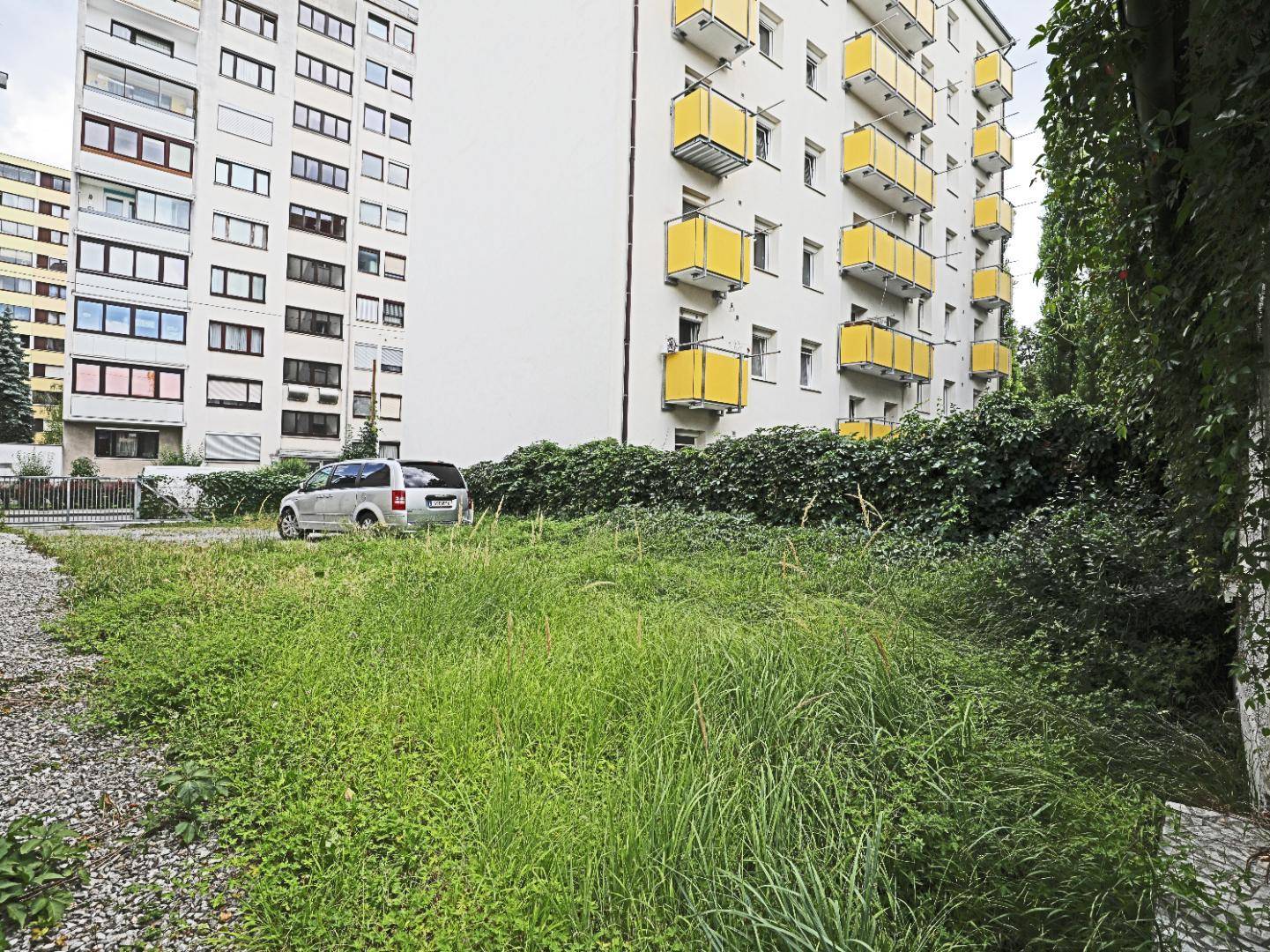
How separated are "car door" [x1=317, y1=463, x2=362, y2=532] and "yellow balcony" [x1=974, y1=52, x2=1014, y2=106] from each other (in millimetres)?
27368

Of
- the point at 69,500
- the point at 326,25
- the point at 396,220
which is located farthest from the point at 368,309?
the point at 69,500

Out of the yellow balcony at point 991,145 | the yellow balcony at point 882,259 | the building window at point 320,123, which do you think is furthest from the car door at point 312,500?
the building window at point 320,123

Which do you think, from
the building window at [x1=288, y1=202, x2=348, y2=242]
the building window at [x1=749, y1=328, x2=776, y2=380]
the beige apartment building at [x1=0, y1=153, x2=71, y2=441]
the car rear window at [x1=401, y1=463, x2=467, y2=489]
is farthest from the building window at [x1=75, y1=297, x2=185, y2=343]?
the beige apartment building at [x1=0, y1=153, x2=71, y2=441]

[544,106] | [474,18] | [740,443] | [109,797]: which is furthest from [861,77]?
[109,797]

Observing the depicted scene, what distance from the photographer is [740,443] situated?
1149 cm

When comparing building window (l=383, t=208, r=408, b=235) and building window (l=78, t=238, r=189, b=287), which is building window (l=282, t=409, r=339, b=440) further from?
building window (l=383, t=208, r=408, b=235)

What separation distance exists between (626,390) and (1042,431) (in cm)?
876

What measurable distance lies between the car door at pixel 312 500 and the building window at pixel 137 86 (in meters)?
27.9

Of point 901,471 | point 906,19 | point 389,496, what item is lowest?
point 389,496

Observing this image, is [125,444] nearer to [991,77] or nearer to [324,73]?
[324,73]

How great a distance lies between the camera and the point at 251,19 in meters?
34.2

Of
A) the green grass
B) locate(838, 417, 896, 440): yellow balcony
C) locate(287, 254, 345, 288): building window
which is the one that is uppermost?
locate(287, 254, 345, 288): building window

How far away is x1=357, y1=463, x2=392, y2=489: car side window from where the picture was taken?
13.1m

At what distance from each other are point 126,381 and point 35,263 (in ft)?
154
